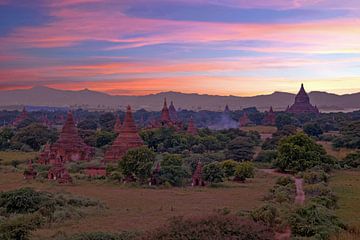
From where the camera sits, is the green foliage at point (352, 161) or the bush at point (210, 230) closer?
the bush at point (210, 230)

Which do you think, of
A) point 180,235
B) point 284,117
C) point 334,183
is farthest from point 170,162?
point 284,117

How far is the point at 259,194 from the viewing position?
29.8 meters

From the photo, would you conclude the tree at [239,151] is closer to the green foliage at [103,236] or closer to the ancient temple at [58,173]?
the ancient temple at [58,173]

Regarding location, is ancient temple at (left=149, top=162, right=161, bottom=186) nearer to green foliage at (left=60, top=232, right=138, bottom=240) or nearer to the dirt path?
the dirt path

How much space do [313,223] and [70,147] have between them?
33.2 m

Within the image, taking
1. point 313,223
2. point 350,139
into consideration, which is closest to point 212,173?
point 313,223

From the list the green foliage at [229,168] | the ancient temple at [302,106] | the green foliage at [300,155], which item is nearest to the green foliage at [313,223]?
the green foliage at [229,168]

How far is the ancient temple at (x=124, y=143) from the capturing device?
151 feet

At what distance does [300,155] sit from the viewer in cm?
4038

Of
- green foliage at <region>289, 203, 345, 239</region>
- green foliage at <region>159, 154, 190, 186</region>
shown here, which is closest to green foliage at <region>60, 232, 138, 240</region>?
green foliage at <region>289, 203, 345, 239</region>

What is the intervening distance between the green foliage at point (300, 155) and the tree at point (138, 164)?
11.3m

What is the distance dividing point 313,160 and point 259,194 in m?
11.8

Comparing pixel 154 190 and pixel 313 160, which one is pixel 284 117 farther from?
pixel 154 190

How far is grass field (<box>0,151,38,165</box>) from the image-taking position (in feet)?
155
